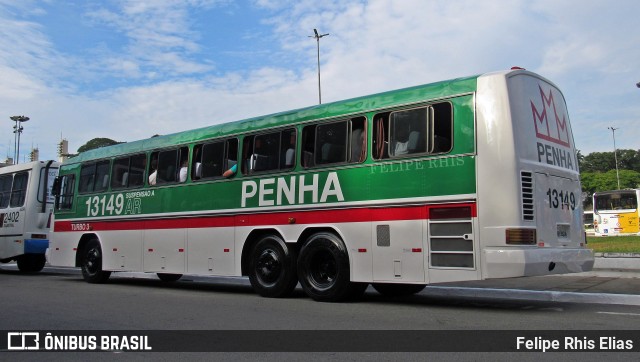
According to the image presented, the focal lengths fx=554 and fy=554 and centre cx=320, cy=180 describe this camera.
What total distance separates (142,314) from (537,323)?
17.7 feet

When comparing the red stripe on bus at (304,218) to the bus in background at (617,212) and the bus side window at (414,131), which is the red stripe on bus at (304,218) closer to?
the bus side window at (414,131)

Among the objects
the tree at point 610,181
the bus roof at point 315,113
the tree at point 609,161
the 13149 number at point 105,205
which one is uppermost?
the tree at point 609,161

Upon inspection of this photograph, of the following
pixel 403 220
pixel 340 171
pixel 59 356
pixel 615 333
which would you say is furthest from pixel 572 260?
pixel 59 356

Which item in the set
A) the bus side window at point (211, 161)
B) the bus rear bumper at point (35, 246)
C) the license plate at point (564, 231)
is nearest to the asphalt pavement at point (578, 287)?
the license plate at point (564, 231)

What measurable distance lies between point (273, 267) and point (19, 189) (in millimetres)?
11601

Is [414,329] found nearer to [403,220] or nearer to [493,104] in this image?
[403,220]

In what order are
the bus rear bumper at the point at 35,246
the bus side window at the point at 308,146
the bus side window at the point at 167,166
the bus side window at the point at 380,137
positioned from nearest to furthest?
the bus side window at the point at 380,137, the bus side window at the point at 308,146, the bus side window at the point at 167,166, the bus rear bumper at the point at 35,246

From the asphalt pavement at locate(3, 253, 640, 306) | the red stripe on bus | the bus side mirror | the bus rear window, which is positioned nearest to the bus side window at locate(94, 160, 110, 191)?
the bus rear window

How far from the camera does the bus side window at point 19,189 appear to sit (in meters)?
17.3

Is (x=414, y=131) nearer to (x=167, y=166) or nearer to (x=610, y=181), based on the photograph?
(x=167, y=166)

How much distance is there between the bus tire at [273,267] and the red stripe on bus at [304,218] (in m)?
0.40

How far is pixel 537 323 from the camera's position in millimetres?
6973

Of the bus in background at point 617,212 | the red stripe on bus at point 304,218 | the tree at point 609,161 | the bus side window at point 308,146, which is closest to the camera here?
the red stripe on bus at point 304,218

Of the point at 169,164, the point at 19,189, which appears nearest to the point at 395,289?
the point at 169,164
